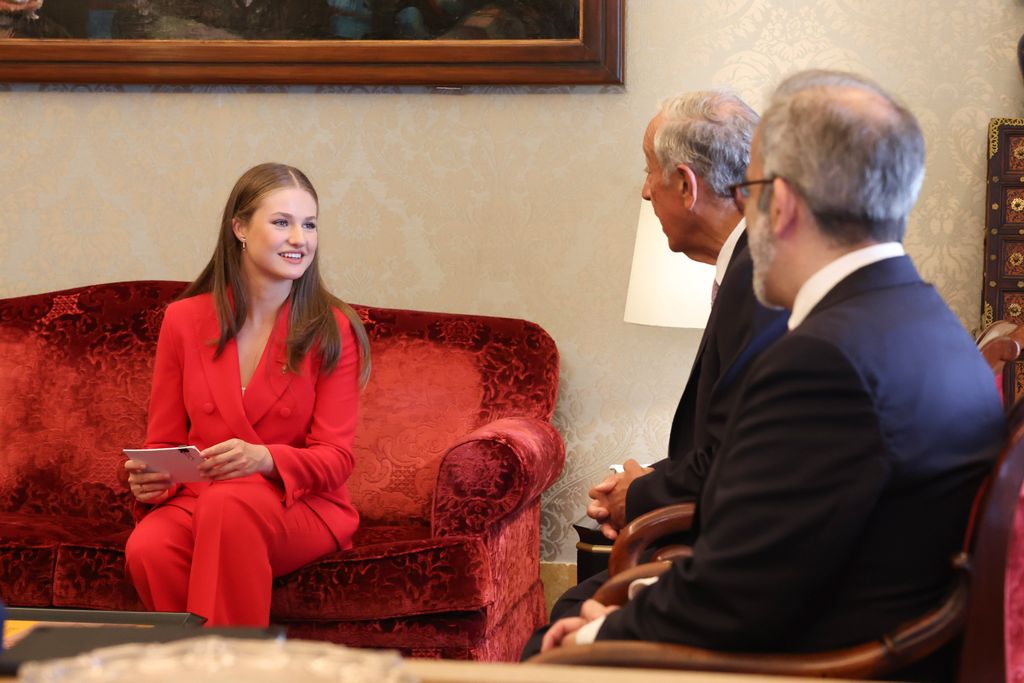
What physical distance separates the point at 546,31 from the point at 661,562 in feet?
8.97

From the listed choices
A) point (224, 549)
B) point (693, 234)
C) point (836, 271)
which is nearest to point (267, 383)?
point (224, 549)

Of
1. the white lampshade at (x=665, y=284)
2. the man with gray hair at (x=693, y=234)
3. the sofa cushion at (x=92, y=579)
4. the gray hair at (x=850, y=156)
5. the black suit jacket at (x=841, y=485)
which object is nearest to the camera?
the black suit jacket at (x=841, y=485)

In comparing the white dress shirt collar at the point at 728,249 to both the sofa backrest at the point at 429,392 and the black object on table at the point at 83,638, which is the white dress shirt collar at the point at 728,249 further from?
the black object on table at the point at 83,638

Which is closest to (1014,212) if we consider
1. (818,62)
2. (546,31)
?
(818,62)

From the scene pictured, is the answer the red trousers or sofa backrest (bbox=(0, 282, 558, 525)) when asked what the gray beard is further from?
sofa backrest (bbox=(0, 282, 558, 525))

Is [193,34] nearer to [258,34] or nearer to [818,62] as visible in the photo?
[258,34]

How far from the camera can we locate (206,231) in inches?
183

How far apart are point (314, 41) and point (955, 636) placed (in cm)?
349

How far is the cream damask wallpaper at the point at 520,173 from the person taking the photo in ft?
14.1

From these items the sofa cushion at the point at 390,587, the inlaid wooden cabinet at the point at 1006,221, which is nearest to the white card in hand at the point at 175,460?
the sofa cushion at the point at 390,587

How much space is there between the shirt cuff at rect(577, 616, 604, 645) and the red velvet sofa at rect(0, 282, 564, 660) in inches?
56.0

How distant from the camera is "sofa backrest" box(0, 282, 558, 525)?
402cm

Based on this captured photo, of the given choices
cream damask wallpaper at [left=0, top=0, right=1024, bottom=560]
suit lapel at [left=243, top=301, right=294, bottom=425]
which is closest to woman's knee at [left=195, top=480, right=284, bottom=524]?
suit lapel at [left=243, top=301, right=294, bottom=425]

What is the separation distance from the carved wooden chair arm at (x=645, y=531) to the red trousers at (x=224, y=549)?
1122 millimetres
